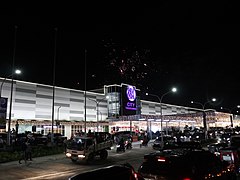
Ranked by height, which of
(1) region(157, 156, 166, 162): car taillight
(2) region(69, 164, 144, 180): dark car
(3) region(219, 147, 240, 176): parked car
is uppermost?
(1) region(157, 156, 166, 162): car taillight

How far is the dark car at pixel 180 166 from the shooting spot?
6961 mm

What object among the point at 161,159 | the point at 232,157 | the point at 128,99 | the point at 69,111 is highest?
the point at 128,99

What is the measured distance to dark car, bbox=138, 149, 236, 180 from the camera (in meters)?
6.96

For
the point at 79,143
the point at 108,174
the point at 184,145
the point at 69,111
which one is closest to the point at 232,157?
the point at 184,145

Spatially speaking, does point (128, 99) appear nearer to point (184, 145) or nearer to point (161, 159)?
point (184, 145)

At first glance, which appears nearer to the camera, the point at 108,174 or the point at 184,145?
the point at 108,174

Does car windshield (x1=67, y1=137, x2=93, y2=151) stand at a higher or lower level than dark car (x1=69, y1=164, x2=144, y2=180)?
lower

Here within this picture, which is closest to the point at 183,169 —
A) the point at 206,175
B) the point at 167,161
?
the point at 167,161

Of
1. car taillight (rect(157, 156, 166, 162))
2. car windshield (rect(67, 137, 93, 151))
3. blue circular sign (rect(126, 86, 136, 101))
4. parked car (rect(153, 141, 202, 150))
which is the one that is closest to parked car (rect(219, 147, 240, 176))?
parked car (rect(153, 141, 202, 150))

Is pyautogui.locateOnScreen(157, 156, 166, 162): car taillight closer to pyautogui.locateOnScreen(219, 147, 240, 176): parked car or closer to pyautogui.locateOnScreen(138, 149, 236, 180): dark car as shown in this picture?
pyautogui.locateOnScreen(138, 149, 236, 180): dark car

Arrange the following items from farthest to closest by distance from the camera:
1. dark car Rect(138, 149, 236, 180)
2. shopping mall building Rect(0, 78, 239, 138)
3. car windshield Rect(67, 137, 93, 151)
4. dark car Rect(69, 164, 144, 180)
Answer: shopping mall building Rect(0, 78, 239, 138)
car windshield Rect(67, 137, 93, 151)
dark car Rect(138, 149, 236, 180)
dark car Rect(69, 164, 144, 180)

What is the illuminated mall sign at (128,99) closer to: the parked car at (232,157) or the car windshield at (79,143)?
the car windshield at (79,143)

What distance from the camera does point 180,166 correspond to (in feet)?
23.1

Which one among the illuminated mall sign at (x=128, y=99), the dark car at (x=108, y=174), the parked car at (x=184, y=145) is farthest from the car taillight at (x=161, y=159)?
the illuminated mall sign at (x=128, y=99)
